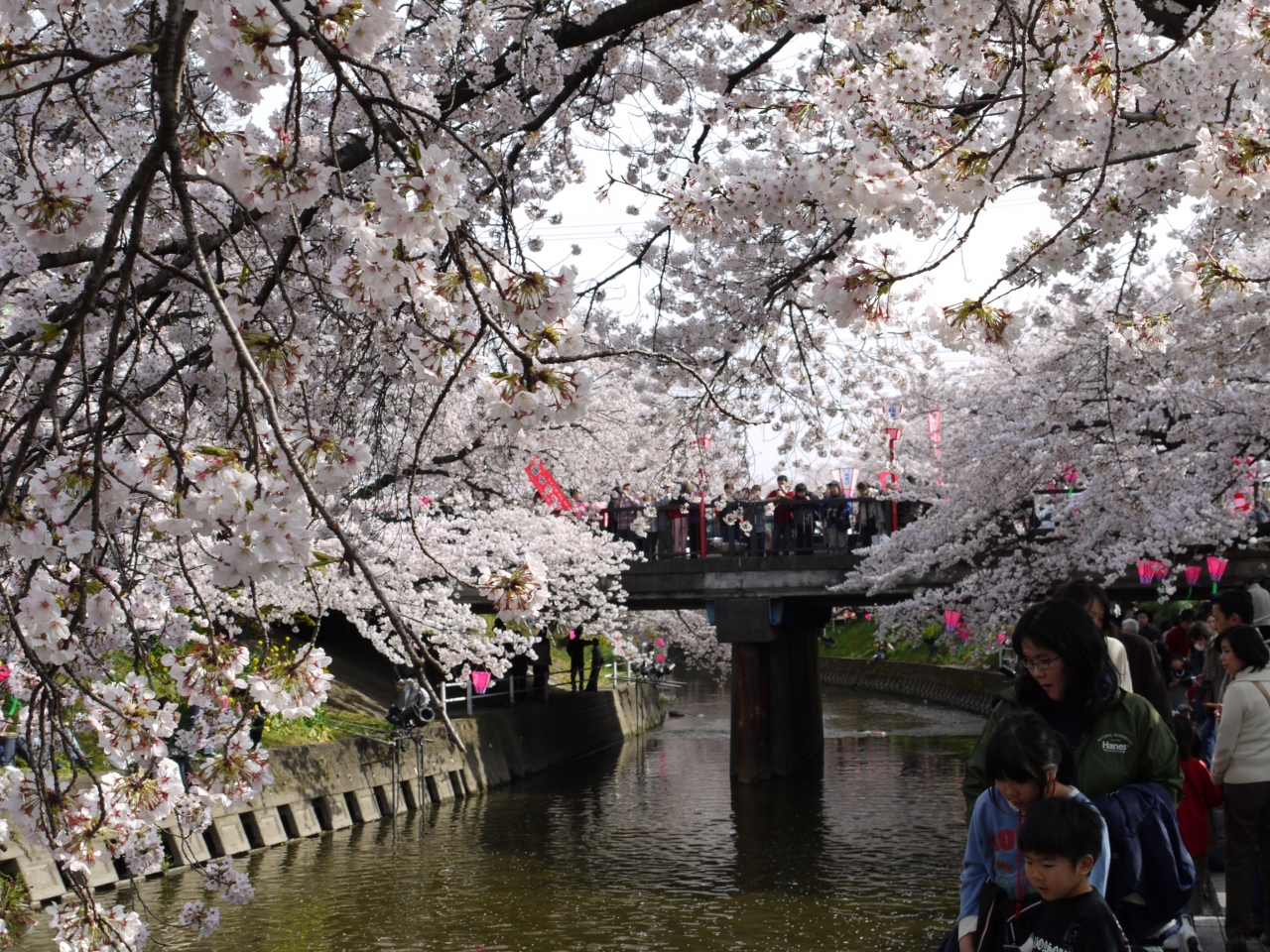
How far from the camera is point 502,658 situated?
1645 cm

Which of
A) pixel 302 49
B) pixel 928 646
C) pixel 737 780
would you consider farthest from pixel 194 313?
pixel 928 646

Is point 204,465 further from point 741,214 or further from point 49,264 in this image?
point 741,214

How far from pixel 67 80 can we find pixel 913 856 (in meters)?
10.9

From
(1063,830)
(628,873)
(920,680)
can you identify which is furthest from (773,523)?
(1063,830)

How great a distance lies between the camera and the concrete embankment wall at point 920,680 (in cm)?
2591

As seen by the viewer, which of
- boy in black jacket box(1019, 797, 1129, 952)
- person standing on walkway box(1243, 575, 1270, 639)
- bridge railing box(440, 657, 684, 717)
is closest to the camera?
boy in black jacket box(1019, 797, 1129, 952)

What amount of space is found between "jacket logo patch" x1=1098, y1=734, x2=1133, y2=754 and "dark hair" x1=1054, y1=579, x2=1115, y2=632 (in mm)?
905

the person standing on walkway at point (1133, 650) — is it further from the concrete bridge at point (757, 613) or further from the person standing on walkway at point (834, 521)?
the person standing on walkway at point (834, 521)

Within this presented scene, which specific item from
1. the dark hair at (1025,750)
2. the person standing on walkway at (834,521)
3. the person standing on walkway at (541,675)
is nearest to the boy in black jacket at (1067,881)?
the dark hair at (1025,750)

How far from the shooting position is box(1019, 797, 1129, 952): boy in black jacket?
2658 millimetres

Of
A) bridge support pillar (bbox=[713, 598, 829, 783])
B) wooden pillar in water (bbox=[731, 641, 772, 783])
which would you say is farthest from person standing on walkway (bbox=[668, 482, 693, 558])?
wooden pillar in water (bbox=[731, 641, 772, 783])

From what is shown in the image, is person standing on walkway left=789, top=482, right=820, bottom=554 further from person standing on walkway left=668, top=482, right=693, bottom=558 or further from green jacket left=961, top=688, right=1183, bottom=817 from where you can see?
green jacket left=961, top=688, right=1183, bottom=817

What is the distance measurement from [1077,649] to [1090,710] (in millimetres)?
169

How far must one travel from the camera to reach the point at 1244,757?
4824 mm
